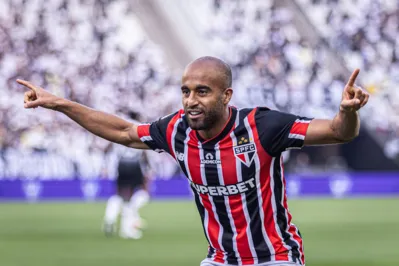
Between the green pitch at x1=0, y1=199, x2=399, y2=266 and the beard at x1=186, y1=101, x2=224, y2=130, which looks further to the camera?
the green pitch at x1=0, y1=199, x2=399, y2=266

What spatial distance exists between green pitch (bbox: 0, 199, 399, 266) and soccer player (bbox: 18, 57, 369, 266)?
20.2 feet

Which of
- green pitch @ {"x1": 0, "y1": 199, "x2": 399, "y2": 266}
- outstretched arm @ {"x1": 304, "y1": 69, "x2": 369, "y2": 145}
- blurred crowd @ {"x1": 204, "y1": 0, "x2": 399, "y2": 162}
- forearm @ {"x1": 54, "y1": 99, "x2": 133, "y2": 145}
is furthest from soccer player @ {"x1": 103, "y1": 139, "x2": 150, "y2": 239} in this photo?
blurred crowd @ {"x1": 204, "y1": 0, "x2": 399, "y2": 162}

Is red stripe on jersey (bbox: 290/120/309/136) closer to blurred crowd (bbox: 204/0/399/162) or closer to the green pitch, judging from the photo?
the green pitch

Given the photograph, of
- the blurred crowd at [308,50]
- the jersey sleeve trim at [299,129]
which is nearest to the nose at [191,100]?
the jersey sleeve trim at [299,129]

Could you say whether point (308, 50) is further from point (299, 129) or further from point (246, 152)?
point (299, 129)

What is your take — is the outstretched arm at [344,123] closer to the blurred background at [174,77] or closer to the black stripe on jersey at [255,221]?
the black stripe on jersey at [255,221]

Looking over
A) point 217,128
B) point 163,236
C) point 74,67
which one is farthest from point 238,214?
point 74,67

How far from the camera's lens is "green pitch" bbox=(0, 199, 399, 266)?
12.3m

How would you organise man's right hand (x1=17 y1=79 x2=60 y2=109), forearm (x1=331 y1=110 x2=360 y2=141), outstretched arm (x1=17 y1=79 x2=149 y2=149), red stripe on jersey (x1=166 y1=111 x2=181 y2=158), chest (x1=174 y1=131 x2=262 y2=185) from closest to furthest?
forearm (x1=331 y1=110 x2=360 y2=141), chest (x1=174 y1=131 x2=262 y2=185), red stripe on jersey (x1=166 y1=111 x2=181 y2=158), man's right hand (x1=17 y1=79 x2=60 y2=109), outstretched arm (x1=17 y1=79 x2=149 y2=149)

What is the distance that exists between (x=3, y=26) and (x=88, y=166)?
24.6ft

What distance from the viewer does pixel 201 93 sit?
17.1 feet

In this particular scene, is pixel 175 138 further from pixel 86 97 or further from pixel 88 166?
pixel 86 97

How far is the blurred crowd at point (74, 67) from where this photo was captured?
2909cm

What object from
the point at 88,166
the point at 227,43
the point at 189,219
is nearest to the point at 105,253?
the point at 189,219
